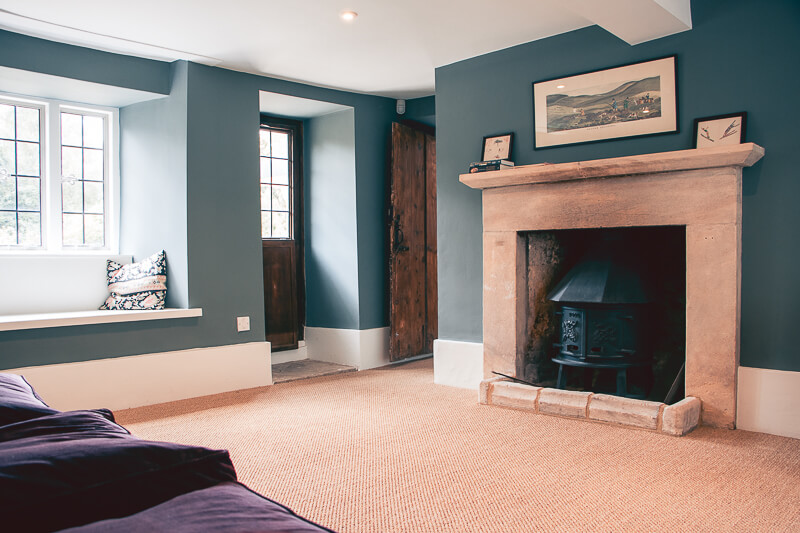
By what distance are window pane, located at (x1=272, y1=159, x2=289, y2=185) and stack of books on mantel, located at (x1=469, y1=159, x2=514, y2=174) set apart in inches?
79.3

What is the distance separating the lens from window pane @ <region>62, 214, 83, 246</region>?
4.13 meters

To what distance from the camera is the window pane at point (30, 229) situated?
3.93 m

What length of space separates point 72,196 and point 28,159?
348 mm

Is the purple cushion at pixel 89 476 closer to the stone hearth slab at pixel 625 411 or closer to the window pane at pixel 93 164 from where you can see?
the stone hearth slab at pixel 625 411

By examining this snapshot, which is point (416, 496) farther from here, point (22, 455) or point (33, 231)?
point (33, 231)

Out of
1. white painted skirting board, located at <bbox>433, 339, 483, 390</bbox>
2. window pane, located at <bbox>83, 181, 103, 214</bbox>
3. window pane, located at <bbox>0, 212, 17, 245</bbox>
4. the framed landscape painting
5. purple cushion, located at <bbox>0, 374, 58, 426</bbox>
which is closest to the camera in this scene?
purple cushion, located at <bbox>0, 374, 58, 426</bbox>

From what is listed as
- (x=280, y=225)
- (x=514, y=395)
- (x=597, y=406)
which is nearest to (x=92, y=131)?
(x=280, y=225)

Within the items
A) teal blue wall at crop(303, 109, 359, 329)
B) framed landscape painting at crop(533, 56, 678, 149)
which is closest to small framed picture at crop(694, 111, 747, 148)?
framed landscape painting at crop(533, 56, 678, 149)

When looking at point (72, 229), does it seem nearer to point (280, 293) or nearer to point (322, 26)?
point (280, 293)

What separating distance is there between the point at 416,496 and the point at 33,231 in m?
3.24

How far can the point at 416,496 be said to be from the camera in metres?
2.20

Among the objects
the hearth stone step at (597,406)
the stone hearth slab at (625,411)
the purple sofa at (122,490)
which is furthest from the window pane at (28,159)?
the stone hearth slab at (625,411)

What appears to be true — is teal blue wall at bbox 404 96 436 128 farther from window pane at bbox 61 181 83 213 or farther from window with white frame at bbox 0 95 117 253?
window pane at bbox 61 181 83 213

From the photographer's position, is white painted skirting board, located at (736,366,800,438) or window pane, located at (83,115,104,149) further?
window pane, located at (83,115,104,149)
